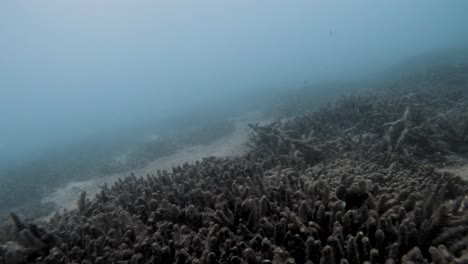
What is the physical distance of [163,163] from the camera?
15.9m

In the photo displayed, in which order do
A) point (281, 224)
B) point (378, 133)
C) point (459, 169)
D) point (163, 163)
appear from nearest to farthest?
1. point (281, 224)
2. point (459, 169)
3. point (378, 133)
4. point (163, 163)

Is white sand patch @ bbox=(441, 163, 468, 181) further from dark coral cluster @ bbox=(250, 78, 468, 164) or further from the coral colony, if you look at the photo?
the coral colony

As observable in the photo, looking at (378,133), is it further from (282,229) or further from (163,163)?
(163,163)

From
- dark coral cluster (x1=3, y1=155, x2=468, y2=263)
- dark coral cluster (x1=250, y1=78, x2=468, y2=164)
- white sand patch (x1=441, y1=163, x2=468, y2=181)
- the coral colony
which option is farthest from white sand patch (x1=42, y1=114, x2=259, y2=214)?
dark coral cluster (x1=3, y1=155, x2=468, y2=263)

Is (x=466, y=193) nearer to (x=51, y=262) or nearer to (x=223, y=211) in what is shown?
(x=223, y=211)

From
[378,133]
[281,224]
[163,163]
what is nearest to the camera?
[281,224]

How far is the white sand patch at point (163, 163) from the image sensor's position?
551 inches

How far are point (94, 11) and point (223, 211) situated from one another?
20939 cm

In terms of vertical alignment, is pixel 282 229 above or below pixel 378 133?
above

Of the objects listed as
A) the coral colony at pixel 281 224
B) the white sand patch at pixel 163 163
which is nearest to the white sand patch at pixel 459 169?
the coral colony at pixel 281 224

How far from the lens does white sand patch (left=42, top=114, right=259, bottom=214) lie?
13992 millimetres

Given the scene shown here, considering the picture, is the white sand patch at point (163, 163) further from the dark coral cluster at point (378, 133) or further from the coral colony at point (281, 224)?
the coral colony at point (281, 224)

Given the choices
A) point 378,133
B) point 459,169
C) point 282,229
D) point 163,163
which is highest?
point 282,229

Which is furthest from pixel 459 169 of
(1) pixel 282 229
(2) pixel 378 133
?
(1) pixel 282 229
